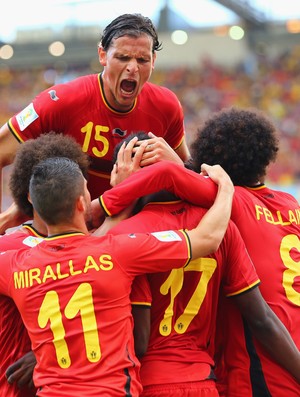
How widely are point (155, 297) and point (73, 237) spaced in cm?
52

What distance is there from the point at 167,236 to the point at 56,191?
21.9 inches

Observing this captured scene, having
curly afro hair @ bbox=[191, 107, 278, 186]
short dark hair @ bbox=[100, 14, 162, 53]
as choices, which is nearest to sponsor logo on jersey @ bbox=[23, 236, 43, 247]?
curly afro hair @ bbox=[191, 107, 278, 186]

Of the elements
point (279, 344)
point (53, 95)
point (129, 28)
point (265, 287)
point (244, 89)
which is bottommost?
point (244, 89)

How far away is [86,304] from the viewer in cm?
333

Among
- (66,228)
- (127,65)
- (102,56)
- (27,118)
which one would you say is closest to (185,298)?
(66,228)

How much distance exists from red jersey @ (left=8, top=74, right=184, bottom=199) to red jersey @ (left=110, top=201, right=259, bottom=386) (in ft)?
5.19

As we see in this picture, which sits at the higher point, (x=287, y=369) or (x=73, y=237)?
(x=73, y=237)

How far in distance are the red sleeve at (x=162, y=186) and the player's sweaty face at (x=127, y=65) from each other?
1365mm

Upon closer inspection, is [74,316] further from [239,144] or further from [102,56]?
[102,56]

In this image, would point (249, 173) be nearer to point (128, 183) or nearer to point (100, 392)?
point (128, 183)

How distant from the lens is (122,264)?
3381mm

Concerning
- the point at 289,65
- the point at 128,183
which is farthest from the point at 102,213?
the point at 289,65

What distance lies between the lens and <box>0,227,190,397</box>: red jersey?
10.8 ft

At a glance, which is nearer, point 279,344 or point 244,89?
point 279,344
